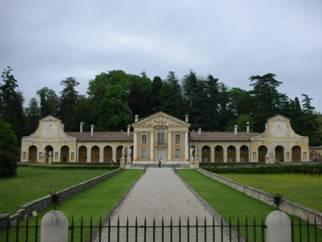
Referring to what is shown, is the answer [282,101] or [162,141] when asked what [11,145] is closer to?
[162,141]

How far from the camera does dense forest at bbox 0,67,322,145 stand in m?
75.3

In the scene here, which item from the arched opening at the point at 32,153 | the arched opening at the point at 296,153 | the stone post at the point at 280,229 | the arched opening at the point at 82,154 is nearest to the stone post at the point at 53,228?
the stone post at the point at 280,229

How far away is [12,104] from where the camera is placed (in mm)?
74562

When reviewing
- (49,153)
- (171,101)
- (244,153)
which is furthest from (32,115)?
(244,153)

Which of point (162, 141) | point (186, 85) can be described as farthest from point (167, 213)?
point (186, 85)

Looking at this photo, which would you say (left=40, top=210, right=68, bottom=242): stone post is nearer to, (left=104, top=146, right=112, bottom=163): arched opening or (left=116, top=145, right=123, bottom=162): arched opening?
(left=116, top=145, right=123, bottom=162): arched opening

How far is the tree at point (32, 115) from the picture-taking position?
255 feet

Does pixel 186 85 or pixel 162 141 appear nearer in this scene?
pixel 162 141

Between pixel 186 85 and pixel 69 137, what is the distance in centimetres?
3402

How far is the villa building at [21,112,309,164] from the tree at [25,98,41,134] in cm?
1117

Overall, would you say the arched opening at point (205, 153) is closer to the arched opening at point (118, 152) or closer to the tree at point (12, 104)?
the arched opening at point (118, 152)

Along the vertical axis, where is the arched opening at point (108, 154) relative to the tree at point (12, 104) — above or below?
below

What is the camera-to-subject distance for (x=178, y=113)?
8206 cm

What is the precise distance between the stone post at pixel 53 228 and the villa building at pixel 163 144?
56596 mm
